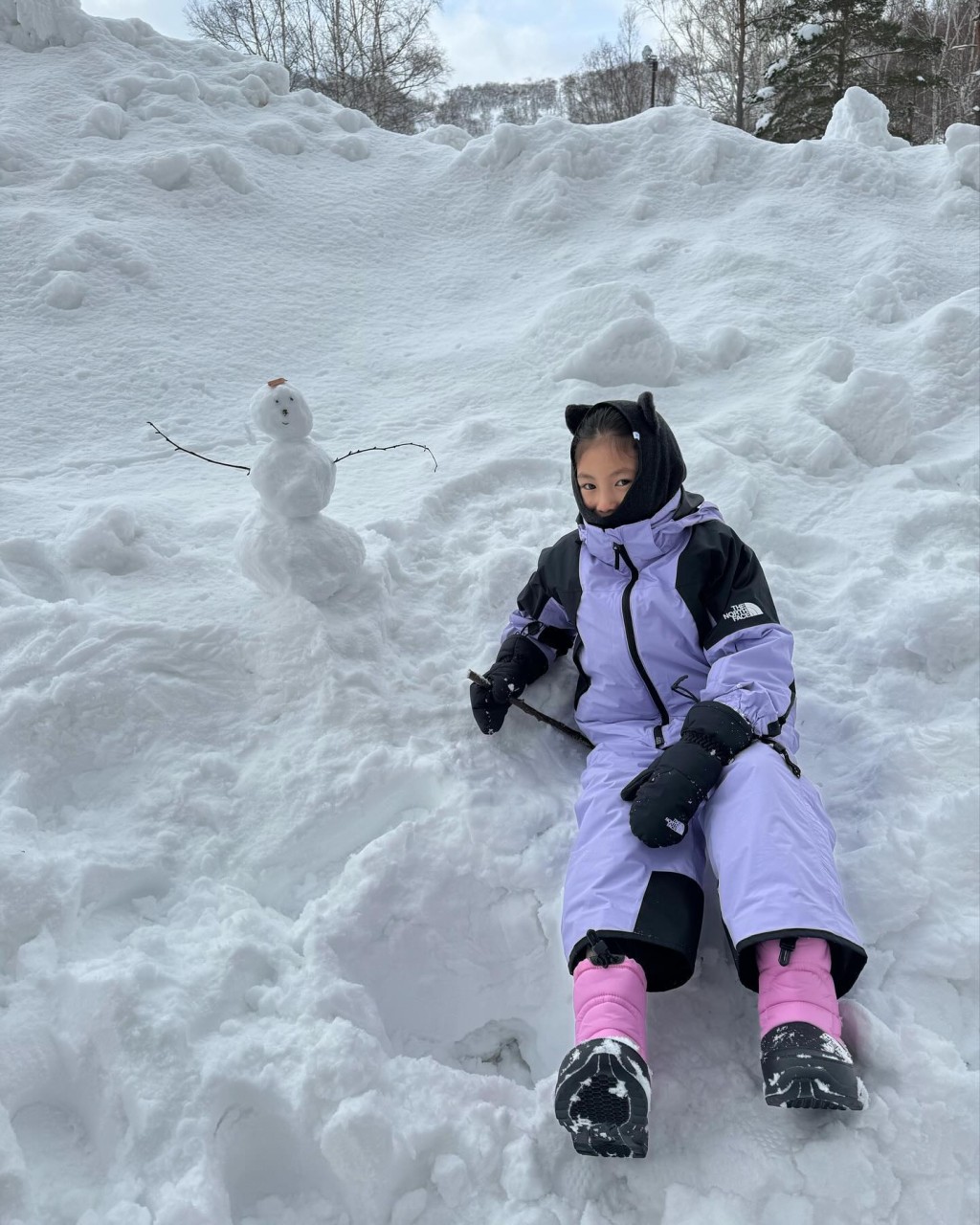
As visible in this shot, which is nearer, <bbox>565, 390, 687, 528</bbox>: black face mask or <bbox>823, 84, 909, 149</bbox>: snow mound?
<bbox>565, 390, 687, 528</bbox>: black face mask

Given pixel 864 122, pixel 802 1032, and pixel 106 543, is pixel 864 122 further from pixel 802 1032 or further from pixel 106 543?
pixel 802 1032

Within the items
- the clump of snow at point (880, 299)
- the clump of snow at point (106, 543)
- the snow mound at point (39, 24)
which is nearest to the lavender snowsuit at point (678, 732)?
the clump of snow at point (106, 543)

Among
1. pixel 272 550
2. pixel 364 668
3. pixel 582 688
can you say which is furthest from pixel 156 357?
pixel 582 688

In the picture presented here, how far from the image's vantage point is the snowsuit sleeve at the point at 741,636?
1851 millimetres

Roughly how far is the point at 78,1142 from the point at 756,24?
21.6 metres

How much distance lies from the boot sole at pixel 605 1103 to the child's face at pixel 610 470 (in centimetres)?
125

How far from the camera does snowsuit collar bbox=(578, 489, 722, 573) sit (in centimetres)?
211

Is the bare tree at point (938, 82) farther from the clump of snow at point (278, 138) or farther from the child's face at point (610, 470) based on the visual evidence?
the child's face at point (610, 470)

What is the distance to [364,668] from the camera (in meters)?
2.40

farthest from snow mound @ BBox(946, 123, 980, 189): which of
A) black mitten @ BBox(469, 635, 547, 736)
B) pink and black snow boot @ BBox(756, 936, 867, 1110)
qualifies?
pink and black snow boot @ BBox(756, 936, 867, 1110)

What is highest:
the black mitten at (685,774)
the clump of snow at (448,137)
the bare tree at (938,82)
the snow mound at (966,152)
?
the bare tree at (938,82)

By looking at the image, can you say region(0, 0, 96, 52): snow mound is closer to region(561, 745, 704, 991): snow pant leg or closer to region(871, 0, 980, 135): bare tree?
region(561, 745, 704, 991): snow pant leg

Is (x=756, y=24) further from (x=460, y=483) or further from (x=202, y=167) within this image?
(x=460, y=483)

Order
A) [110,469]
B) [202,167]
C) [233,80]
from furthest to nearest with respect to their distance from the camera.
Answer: [233,80] → [202,167] → [110,469]
